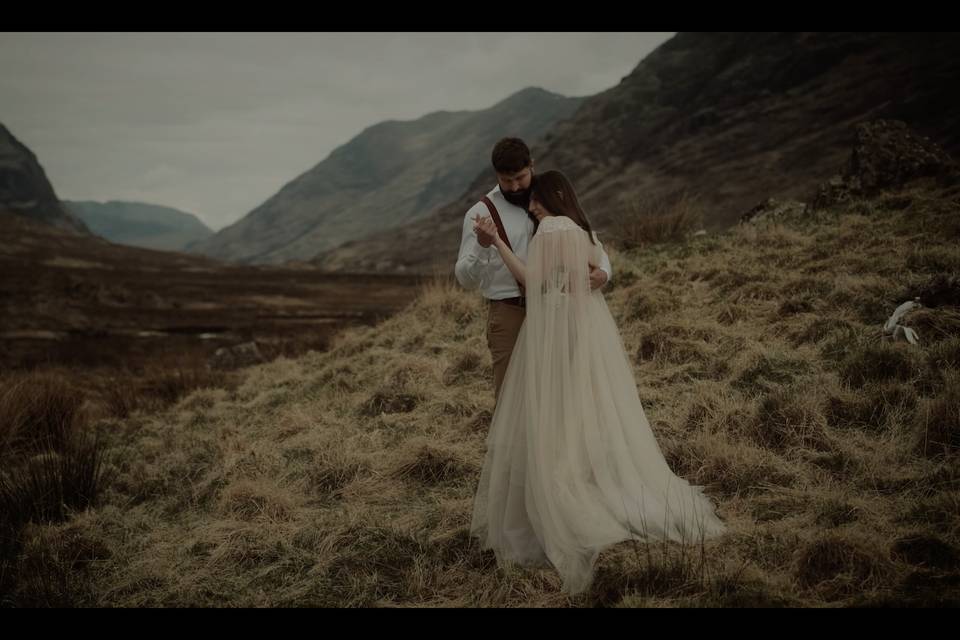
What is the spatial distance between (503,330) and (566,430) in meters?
0.70

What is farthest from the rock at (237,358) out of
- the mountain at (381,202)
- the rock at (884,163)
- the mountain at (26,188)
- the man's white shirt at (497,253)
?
the mountain at (381,202)

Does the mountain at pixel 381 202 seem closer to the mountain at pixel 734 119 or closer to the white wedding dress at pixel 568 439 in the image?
the mountain at pixel 734 119

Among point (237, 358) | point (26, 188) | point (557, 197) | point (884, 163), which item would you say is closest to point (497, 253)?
point (557, 197)

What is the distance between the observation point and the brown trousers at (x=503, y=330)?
3.38 metres

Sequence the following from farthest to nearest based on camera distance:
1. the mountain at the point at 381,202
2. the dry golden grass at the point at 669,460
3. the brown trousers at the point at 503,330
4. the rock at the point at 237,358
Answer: the mountain at the point at 381,202
the rock at the point at 237,358
the brown trousers at the point at 503,330
the dry golden grass at the point at 669,460

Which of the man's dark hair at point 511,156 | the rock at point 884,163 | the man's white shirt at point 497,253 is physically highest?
the rock at point 884,163

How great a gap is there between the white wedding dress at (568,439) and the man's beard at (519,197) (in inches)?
8.7

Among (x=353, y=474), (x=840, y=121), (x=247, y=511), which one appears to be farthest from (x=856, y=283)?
(x=840, y=121)

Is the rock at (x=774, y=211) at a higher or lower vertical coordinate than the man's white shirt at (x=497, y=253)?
higher

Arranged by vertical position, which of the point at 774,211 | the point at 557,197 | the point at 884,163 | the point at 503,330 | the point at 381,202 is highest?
the point at 381,202

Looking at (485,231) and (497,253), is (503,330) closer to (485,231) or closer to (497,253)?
(497,253)

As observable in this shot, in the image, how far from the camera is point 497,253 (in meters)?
3.23
